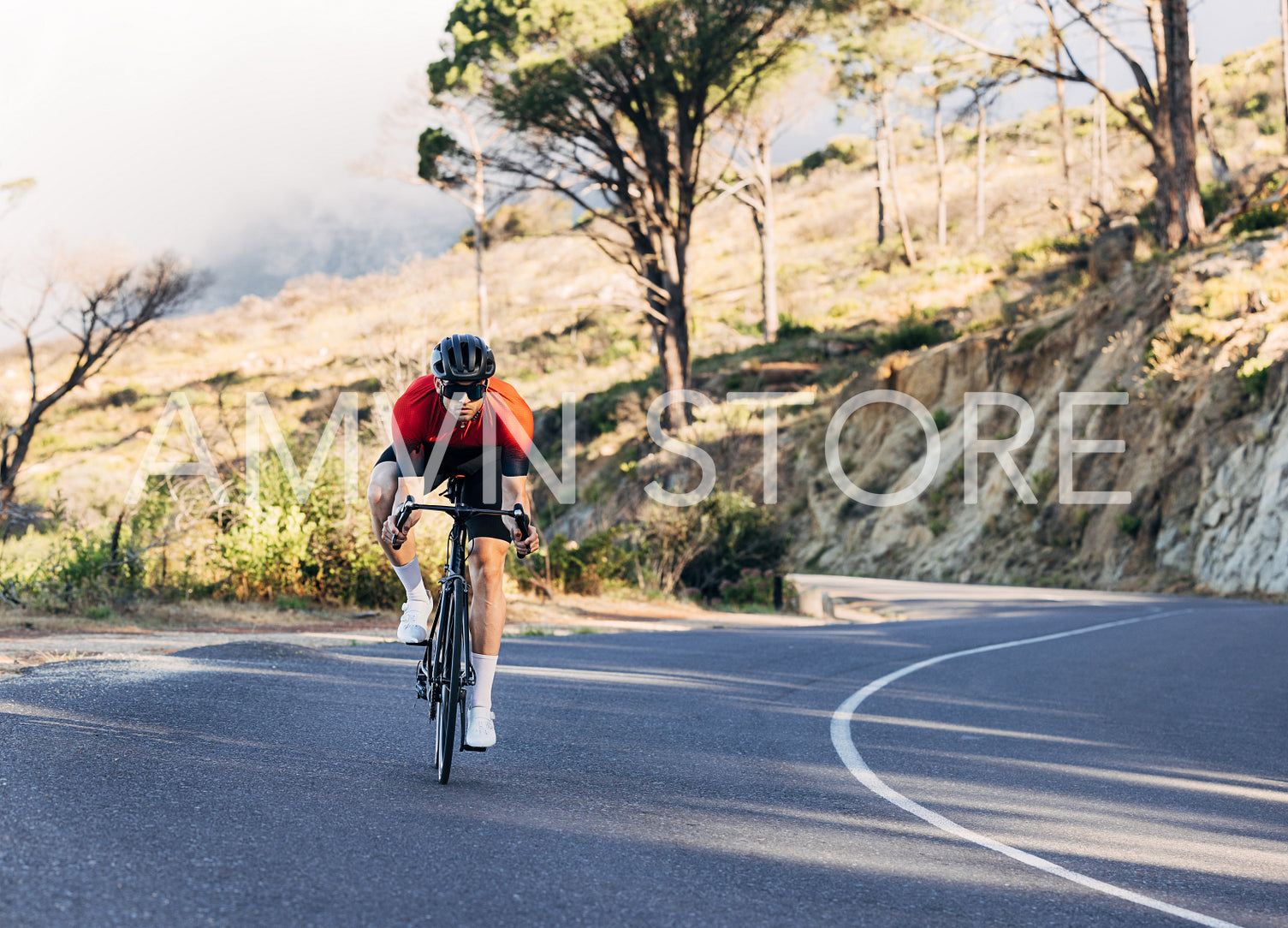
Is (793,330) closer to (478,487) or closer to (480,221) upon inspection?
(480,221)

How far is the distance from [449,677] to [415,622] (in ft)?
1.40

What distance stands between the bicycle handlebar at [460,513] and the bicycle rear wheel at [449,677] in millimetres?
341

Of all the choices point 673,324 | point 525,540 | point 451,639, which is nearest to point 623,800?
point 451,639

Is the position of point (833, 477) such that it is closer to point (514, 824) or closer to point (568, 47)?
point (568, 47)

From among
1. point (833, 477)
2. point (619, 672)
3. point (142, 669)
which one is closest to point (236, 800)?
point (142, 669)

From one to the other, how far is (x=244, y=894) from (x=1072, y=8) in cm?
2441

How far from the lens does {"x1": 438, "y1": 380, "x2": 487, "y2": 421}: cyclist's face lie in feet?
16.6

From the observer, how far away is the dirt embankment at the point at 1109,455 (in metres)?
20.8

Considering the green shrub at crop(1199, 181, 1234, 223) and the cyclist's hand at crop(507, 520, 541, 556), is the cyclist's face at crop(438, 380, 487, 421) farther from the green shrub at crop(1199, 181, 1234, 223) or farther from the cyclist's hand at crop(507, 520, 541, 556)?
the green shrub at crop(1199, 181, 1234, 223)

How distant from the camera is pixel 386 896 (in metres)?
3.52

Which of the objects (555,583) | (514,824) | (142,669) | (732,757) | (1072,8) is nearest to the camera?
(514,824)

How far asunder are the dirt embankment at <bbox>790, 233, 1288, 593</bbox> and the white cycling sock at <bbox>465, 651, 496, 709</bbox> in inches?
660

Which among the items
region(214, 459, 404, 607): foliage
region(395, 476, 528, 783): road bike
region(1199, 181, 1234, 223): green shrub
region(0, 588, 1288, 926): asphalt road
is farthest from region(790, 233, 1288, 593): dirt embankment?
region(395, 476, 528, 783): road bike

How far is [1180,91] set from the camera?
974 inches
